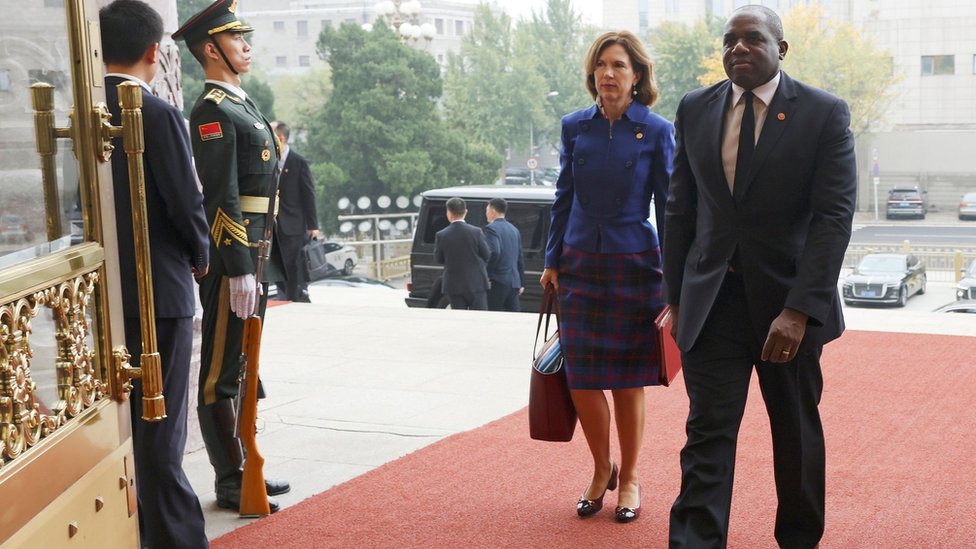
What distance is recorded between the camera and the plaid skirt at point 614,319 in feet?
13.7

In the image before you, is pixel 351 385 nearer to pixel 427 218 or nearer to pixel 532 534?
pixel 532 534

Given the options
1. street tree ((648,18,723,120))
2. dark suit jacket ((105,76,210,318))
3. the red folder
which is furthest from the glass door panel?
street tree ((648,18,723,120))

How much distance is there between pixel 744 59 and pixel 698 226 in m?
0.47

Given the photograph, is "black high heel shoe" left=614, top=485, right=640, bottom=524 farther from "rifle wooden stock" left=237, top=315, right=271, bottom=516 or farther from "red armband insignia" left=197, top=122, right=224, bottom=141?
"red armband insignia" left=197, top=122, right=224, bottom=141

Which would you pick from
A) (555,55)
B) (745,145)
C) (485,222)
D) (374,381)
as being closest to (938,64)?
(555,55)

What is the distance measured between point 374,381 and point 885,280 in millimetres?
15648

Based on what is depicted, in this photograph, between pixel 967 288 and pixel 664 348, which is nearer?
pixel 664 348

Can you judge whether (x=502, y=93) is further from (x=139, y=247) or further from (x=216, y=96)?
(x=139, y=247)

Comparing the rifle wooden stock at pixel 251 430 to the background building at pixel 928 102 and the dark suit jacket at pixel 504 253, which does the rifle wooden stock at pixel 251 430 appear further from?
the background building at pixel 928 102

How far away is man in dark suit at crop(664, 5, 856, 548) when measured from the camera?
3.23 metres

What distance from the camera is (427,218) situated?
14.4 meters

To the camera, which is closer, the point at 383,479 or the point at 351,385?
the point at 383,479

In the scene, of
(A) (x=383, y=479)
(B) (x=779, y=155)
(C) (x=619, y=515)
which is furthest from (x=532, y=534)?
(B) (x=779, y=155)

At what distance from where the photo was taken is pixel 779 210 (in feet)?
10.8
